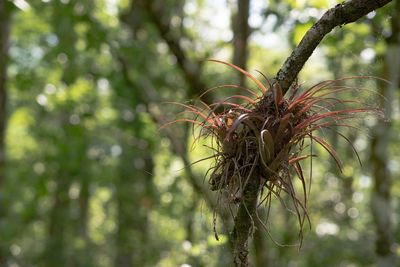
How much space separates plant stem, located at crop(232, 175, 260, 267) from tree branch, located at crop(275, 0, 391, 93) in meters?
0.37

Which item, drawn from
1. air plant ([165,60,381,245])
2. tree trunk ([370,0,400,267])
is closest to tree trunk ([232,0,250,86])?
tree trunk ([370,0,400,267])

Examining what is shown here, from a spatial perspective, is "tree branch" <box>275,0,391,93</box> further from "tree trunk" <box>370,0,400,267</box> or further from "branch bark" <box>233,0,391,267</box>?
"tree trunk" <box>370,0,400,267</box>

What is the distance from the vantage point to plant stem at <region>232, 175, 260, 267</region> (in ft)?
7.06

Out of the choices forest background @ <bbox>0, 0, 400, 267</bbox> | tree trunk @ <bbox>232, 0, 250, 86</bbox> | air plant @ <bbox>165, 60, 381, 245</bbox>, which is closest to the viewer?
air plant @ <bbox>165, 60, 381, 245</bbox>

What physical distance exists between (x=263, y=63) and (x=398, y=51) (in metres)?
9.27

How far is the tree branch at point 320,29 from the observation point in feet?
7.01

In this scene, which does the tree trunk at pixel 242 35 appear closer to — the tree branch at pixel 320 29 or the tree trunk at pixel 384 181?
the tree trunk at pixel 384 181

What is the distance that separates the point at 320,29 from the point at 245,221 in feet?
2.40

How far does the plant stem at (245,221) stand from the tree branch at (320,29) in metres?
0.37

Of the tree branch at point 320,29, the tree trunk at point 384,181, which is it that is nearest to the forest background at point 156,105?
the tree trunk at point 384,181

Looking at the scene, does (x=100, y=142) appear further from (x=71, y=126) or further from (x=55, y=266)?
(x=55, y=266)

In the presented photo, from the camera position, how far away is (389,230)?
5.98m

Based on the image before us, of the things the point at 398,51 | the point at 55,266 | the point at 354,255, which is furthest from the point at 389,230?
the point at 55,266

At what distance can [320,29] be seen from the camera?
2.15 m
